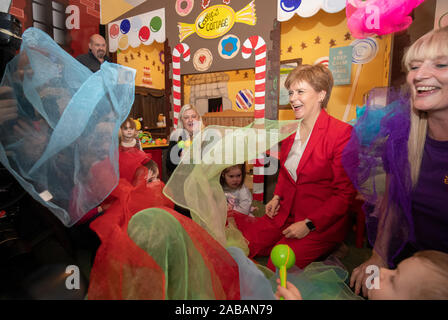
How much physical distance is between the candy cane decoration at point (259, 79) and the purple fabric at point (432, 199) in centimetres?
193

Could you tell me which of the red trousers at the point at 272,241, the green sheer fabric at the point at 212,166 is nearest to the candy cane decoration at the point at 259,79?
the red trousers at the point at 272,241

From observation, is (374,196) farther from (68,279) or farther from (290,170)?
(68,279)

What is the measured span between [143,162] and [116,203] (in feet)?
2.39

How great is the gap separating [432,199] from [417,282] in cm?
39

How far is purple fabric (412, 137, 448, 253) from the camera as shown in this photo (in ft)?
2.68

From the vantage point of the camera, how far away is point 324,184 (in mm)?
1288

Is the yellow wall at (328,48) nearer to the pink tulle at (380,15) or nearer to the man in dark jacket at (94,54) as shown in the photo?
the pink tulle at (380,15)

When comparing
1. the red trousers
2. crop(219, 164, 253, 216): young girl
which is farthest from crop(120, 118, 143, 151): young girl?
the red trousers

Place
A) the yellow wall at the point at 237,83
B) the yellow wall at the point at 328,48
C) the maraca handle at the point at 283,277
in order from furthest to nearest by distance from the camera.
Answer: the yellow wall at the point at 237,83 → the yellow wall at the point at 328,48 → the maraca handle at the point at 283,277

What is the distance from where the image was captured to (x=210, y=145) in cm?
96

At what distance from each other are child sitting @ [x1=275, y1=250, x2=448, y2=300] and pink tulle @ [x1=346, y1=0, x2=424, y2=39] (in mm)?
2024

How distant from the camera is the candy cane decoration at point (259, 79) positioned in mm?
2705
